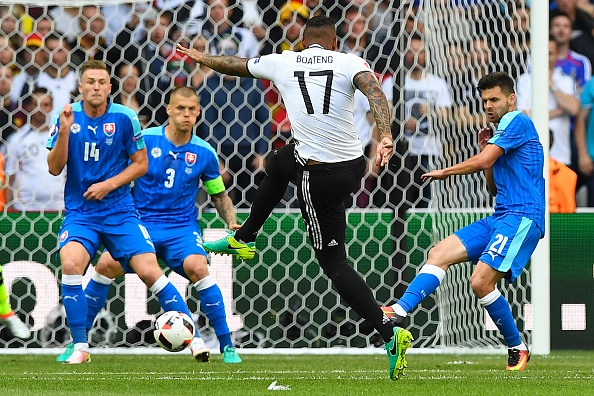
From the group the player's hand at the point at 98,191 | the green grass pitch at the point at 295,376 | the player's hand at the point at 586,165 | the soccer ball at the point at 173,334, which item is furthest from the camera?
the player's hand at the point at 586,165

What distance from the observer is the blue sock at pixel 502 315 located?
748 cm

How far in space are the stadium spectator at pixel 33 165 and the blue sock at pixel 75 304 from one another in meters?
1.80

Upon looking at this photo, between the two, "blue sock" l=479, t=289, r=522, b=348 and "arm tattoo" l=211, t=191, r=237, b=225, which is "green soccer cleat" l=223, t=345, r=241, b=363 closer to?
"arm tattoo" l=211, t=191, r=237, b=225

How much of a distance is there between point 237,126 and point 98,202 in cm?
204

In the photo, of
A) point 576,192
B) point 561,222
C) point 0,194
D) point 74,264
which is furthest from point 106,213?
point 576,192

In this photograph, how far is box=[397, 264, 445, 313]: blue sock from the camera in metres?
7.04

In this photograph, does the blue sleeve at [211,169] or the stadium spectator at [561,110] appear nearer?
the blue sleeve at [211,169]

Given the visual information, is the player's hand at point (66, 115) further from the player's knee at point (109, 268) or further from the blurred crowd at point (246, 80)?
the blurred crowd at point (246, 80)

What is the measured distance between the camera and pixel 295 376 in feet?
21.8

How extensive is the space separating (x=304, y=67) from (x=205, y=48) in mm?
3788

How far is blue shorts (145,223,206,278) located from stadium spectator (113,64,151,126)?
1646mm

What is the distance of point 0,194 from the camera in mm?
9641

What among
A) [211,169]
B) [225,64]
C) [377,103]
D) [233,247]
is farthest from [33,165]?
[377,103]

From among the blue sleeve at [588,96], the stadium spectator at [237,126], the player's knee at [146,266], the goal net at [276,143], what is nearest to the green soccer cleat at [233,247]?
the player's knee at [146,266]
